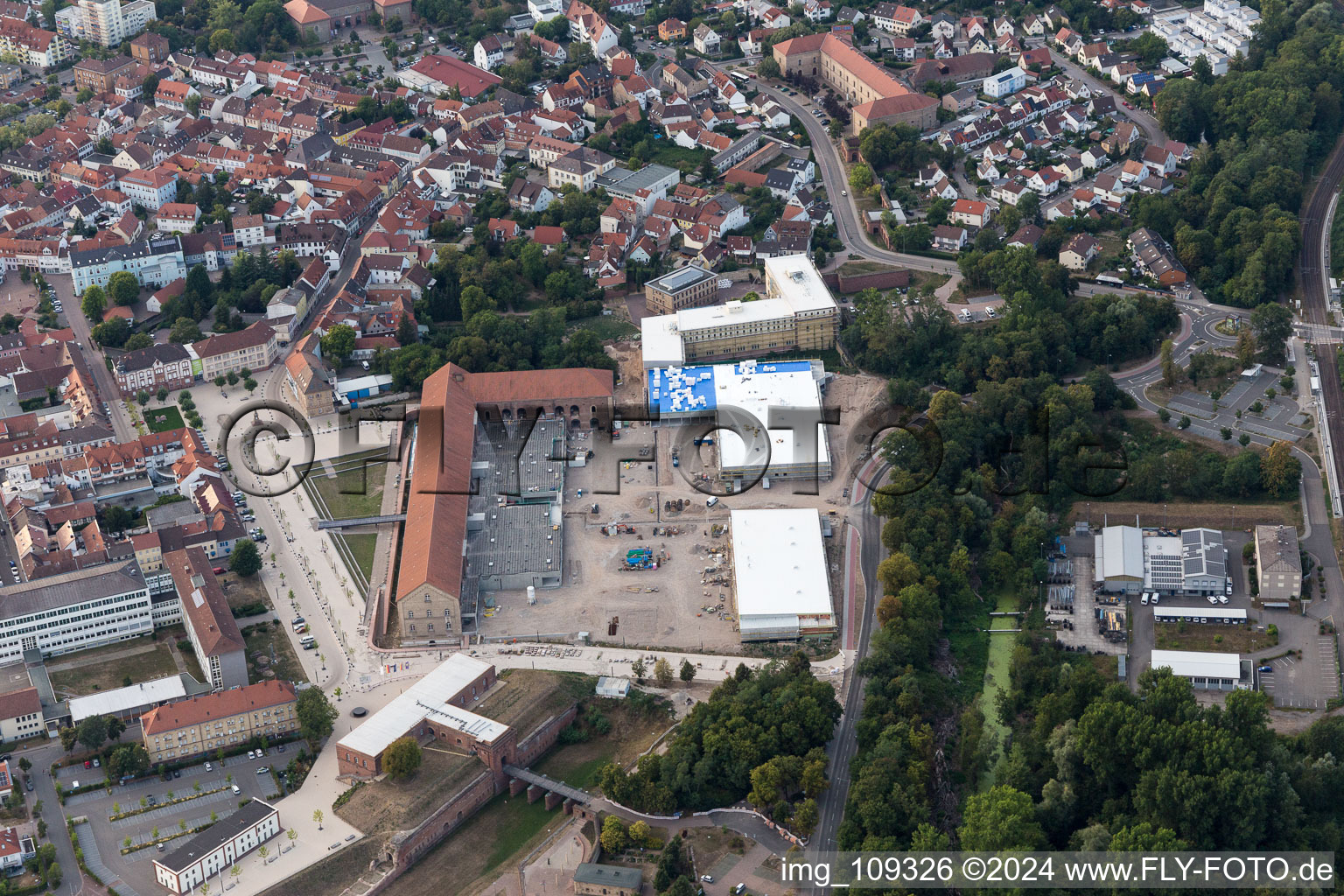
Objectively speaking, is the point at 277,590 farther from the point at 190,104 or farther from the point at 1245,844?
the point at 190,104

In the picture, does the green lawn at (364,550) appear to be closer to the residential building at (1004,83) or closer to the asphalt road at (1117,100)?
the asphalt road at (1117,100)

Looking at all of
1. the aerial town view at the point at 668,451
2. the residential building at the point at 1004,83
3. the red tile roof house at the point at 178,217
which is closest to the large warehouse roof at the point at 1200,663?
the aerial town view at the point at 668,451

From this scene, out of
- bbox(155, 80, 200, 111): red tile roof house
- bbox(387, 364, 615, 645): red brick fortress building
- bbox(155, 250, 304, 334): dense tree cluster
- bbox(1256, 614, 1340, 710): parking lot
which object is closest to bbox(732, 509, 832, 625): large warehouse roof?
bbox(387, 364, 615, 645): red brick fortress building

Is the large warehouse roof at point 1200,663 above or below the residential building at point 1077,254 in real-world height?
below

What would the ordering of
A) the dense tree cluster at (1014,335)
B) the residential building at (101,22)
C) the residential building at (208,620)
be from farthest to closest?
the residential building at (101,22) → the dense tree cluster at (1014,335) → the residential building at (208,620)

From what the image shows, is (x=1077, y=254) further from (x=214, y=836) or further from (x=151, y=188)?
(x=214, y=836)

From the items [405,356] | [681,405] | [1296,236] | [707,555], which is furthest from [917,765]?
[1296,236]

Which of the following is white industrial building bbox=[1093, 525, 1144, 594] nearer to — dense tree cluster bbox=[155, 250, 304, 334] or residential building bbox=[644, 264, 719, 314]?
residential building bbox=[644, 264, 719, 314]
